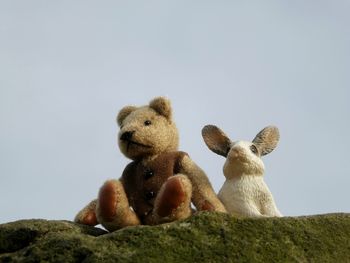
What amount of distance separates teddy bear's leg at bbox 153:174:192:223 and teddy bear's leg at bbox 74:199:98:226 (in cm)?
82

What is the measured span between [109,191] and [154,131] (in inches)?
36.1

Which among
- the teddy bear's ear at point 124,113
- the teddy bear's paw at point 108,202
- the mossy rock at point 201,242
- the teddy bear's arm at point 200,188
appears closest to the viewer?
the mossy rock at point 201,242

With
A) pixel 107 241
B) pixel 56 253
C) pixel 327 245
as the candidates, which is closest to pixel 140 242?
pixel 107 241

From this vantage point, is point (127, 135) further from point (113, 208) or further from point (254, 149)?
point (254, 149)

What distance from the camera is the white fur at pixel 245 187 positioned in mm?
5746

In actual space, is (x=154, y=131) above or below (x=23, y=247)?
above

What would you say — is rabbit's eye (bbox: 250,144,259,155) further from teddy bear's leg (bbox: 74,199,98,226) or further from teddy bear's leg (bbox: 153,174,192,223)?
teddy bear's leg (bbox: 74,199,98,226)

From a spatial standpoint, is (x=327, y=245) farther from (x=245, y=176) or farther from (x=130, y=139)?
(x=130, y=139)

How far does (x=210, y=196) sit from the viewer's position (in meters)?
5.64

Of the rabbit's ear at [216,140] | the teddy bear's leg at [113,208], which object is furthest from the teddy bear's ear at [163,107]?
the teddy bear's leg at [113,208]

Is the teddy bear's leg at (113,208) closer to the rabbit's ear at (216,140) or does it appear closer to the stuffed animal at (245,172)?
the stuffed animal at (245,172)

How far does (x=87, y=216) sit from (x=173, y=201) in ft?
3.40

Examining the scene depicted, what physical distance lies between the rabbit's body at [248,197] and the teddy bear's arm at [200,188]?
147 mm

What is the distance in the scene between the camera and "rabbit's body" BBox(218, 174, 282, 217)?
225 inches
